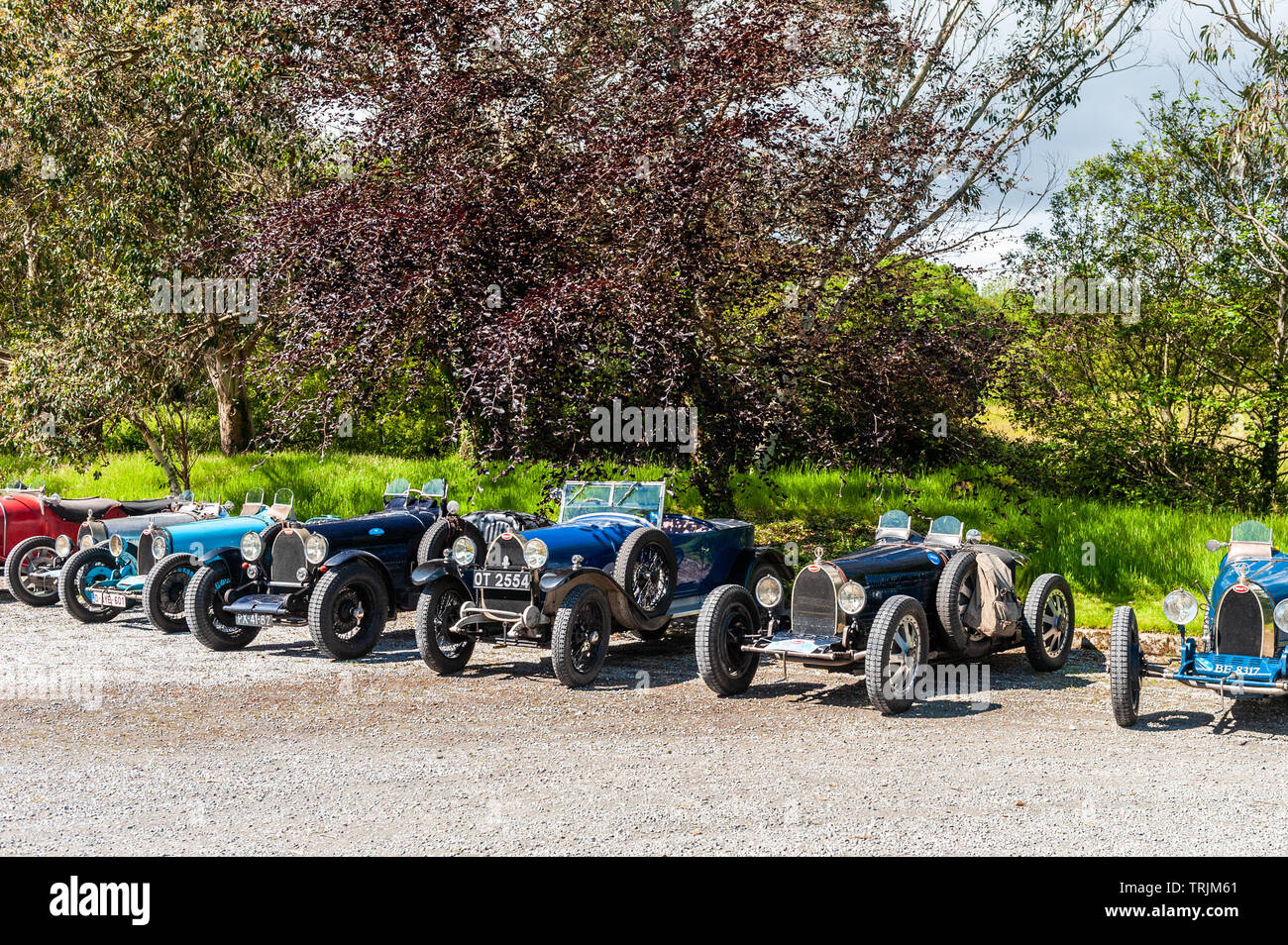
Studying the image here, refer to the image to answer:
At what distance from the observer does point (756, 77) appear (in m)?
10.9

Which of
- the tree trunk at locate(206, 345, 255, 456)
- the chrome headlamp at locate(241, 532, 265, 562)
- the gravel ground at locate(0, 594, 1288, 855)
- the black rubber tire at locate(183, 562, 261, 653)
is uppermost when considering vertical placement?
the tree trunk at locate(206, 345, 255, 456)

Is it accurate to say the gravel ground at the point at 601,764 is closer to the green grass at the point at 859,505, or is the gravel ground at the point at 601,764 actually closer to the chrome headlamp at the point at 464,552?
the chrome headlamp at the point at 464,552

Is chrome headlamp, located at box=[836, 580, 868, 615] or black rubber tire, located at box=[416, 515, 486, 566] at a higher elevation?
black rubber tire, located at box=[416, 515, 486, 566]

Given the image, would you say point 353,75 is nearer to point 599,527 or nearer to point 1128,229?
point 599,527

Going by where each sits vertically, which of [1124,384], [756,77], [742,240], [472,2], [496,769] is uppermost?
[472,2]

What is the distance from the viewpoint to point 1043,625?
28.9ft

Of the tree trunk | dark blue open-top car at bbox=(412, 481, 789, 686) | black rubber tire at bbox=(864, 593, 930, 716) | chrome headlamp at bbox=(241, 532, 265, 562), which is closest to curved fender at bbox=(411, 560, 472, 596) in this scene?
dark blue open-top car at bbox=(412, 481, 789, 686)

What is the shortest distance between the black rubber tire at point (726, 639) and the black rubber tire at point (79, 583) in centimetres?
634

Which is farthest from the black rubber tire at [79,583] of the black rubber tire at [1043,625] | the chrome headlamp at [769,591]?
the black rubber tire at [1043,625]

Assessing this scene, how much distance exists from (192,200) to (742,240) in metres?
8.18

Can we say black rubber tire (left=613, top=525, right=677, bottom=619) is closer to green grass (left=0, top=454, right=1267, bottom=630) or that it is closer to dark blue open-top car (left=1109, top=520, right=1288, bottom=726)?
green grass (left=0, top=454, right=1267, bottom=630)

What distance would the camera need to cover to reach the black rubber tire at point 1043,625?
8.70 metres

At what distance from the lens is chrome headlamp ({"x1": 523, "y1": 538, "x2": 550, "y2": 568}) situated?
334 inches

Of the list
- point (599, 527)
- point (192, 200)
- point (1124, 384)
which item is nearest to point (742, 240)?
point (599, 527)
